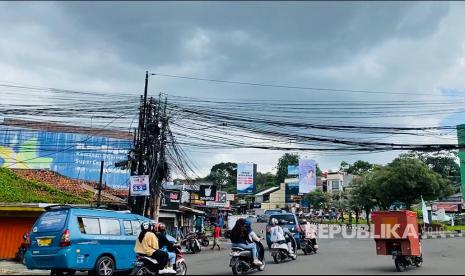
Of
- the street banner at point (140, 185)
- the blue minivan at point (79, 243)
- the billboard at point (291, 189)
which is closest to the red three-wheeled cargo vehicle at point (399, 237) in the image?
the blue minivan at point (79, 243)

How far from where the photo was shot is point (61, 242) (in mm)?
11742

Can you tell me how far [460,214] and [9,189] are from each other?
59.9 m

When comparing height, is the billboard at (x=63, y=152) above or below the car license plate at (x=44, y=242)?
above

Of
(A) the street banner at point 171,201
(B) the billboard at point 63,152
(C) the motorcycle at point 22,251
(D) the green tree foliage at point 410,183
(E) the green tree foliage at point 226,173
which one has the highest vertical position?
(E) the green tree foliage at point 226,173

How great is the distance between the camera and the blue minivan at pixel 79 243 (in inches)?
464

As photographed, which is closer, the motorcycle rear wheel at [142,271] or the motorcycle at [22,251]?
the motorcycle rear wheel at [142,271]

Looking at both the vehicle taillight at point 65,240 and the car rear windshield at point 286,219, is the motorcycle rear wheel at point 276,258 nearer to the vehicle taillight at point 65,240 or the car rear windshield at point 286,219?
the car rear windshield at point 286,219

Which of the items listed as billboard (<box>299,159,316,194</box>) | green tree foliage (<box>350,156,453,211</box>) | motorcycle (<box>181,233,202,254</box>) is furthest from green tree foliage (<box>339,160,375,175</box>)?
motorcycle (<box>181,233,202,254</box>)

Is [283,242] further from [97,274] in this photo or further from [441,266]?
[97,274]

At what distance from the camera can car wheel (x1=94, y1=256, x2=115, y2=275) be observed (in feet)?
40.7

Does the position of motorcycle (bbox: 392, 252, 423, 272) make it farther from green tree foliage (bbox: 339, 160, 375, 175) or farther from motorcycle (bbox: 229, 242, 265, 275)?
green tree foliage (bbox: 339, 160, 375, 175)

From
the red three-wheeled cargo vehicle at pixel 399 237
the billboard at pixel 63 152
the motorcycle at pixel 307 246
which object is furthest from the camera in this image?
the billboard at pixel 63 152

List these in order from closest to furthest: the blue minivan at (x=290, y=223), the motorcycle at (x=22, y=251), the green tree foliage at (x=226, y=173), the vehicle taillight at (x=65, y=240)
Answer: the vehicle taillight at (x=65, y=240) < the motorcycle at (x=22, y=251) < the blue minivan at (x=290, y=223) < the green tree foliage at (x=226, y=173)

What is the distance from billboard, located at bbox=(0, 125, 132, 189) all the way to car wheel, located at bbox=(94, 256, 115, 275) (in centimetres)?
3002
